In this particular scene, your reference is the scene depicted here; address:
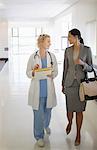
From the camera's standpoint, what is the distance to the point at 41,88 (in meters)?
4.00

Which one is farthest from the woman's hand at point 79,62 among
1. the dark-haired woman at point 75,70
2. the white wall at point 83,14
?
the white wall at point 83,14

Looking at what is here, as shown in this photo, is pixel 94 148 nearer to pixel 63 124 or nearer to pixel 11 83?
pixel 63 124

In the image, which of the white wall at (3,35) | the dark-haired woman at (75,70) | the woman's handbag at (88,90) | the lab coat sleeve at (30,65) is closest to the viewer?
the woman's handbag at (88,90)

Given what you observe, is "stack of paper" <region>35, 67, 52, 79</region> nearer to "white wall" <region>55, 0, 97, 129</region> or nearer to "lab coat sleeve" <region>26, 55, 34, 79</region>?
"lab coat sleeve" <region>26, 55, 34, 79</region>

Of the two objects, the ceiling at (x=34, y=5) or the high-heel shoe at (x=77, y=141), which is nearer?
the high-heel shoe at (x=77, y=141)

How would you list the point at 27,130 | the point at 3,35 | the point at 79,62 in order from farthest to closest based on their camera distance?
the point at 3,35 < the point at 27,130 < the point at 79,62

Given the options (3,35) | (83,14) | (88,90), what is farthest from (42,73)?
(3,35)

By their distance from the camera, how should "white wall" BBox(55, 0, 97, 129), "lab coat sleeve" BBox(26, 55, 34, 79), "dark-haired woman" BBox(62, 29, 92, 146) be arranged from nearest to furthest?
"dark-haired woman" BBox(62, 29, 92, 146) → "lab coat sleeve" BBox(26, 55, 34, 79) → "white wall" BBox(55, 0, 97, 129)

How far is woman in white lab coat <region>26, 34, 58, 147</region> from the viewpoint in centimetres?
397

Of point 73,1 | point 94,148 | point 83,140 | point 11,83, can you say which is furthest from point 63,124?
point 73,1

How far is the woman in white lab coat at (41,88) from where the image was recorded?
13.0 feet

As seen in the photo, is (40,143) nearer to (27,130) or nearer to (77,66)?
(27,130)

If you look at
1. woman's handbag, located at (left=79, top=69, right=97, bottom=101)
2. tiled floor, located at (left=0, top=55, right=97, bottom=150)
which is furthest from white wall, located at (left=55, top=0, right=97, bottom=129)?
woman's handbag, located at (left=79, top=69, right=97, bottom=101)

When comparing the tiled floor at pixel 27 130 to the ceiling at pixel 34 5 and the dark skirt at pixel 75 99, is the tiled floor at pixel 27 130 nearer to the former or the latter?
the dark skirt at pixel 75 99
